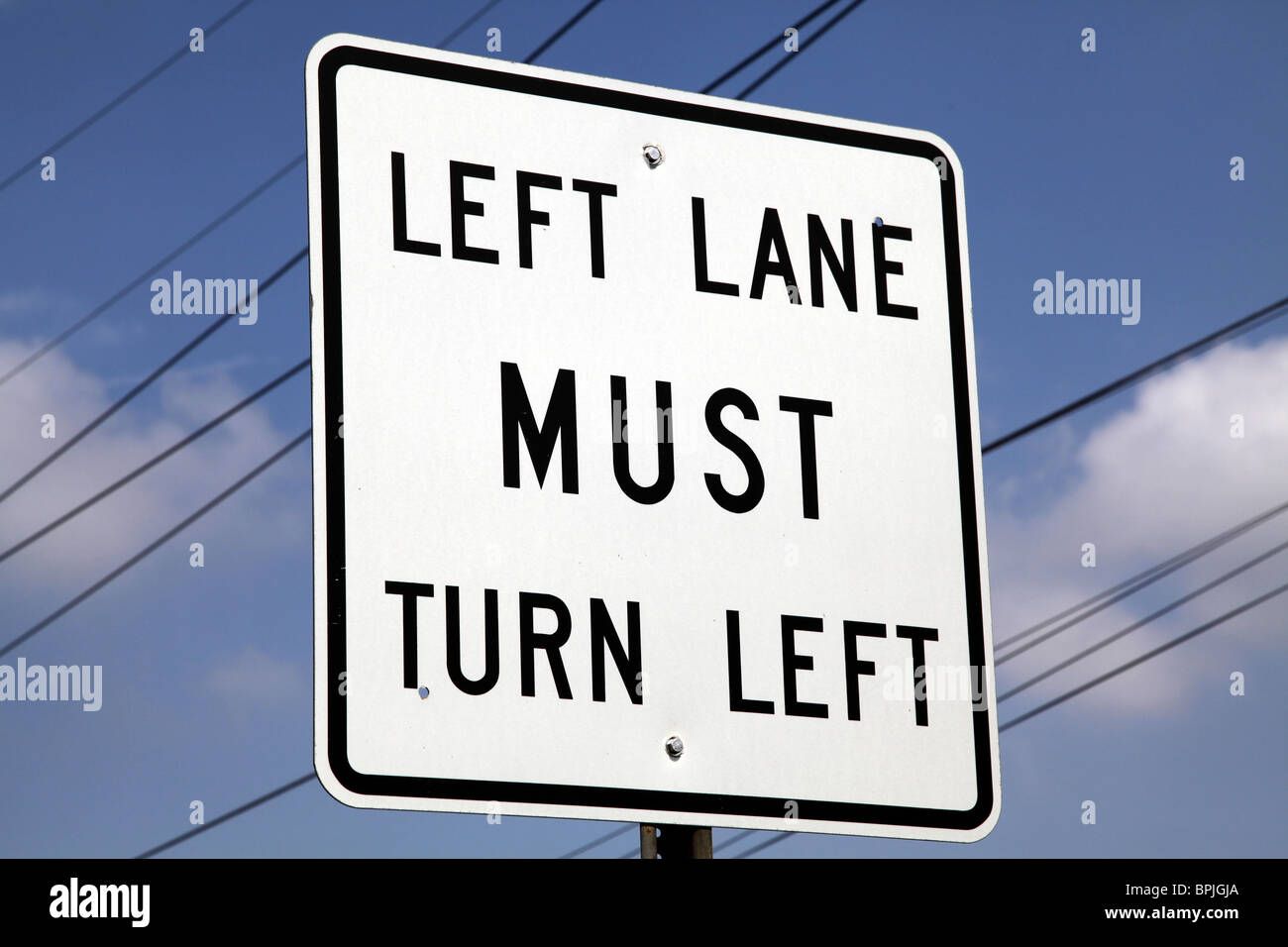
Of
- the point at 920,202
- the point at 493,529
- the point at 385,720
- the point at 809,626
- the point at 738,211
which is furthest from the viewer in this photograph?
the point at 920,202

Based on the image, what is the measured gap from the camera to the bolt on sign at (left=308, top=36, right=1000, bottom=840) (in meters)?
1.66

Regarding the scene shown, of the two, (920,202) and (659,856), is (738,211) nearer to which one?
(920,202)

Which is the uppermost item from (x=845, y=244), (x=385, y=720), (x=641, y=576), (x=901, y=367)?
(x=845, y=244)

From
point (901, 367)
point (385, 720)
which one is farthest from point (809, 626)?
point (385, 720)

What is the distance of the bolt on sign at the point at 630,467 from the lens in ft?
5.44

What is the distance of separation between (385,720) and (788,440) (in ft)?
2.11

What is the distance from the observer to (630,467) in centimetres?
182

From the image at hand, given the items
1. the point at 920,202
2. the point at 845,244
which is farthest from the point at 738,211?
the point at 920,202

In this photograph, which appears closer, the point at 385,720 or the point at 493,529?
the point at 385,720

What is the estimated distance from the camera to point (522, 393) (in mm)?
1775

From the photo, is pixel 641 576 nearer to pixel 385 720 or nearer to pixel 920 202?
pixel 385 720

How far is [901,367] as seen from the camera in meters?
2.02

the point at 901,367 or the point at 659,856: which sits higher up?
the point at 901,367

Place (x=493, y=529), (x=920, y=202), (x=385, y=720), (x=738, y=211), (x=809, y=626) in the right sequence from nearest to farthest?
(x=385, y=720), (x=493, y=529), (x=809, y=626), (x=738, y=211), (x=920, y=202)
